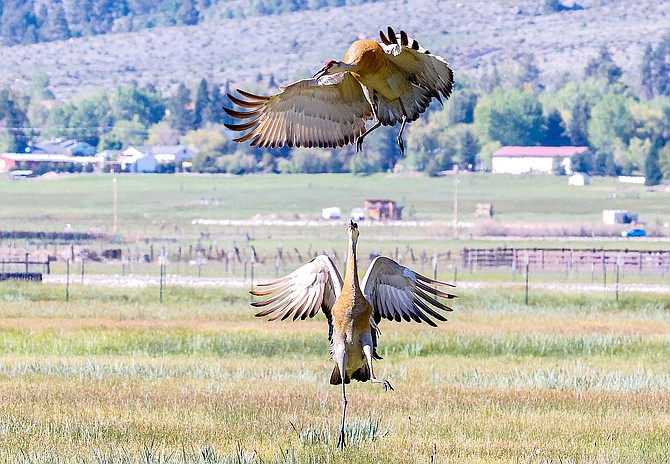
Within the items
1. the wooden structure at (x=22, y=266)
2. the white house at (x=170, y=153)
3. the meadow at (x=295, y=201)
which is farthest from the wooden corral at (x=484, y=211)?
the white house at (x=170, y=153)

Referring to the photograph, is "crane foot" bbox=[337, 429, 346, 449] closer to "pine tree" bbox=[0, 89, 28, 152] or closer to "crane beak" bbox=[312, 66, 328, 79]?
"crane beak" bbox=[312, 66, 328, 79]

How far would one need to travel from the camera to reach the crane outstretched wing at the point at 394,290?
47.9ft

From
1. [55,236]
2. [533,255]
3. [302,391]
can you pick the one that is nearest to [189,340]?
[302,391]

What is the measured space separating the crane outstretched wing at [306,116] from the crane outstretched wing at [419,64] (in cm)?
52

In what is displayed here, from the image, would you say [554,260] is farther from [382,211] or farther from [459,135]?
[459,135]

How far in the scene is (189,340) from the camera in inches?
1183

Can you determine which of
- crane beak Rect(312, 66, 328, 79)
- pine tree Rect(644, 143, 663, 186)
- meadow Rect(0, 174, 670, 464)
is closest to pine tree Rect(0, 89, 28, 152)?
pine tree Rect(644, 143, 663, 186)

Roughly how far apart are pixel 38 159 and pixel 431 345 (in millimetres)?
143172

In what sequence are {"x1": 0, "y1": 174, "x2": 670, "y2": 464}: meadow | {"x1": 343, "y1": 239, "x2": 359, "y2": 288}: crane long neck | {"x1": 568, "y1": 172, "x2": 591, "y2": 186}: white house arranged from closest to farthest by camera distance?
{"x1": 343, "y1": 239, "x2": 359, "y2": 288}: crane long neck → {"x1": 0, "y1": 174, "x2": 670, "y2": 464}: meadow → {"x1": 568, "y1": 172, "x2": 591, "y2": 186}: white house

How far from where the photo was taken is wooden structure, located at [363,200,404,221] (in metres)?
118

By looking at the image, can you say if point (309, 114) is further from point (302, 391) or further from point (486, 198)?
point (486, 198)

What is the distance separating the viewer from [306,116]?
1259cm

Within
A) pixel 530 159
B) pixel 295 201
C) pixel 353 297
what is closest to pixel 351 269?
pixel 353 297

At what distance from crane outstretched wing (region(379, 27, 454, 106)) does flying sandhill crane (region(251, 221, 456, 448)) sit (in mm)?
2712
